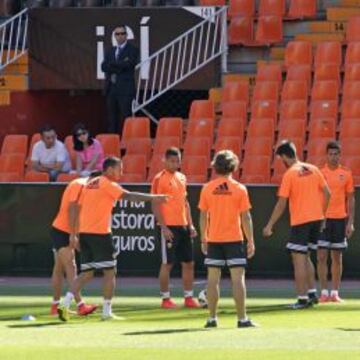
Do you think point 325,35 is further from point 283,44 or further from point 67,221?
point 67,221

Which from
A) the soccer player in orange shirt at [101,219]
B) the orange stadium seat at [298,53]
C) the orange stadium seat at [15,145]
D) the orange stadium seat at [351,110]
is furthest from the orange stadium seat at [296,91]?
the soccer player in orange shirt at [101,219]

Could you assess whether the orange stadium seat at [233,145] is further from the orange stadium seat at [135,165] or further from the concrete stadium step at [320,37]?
the concrete stadium step at [320,37]

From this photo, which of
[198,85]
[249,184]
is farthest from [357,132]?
[198,85]

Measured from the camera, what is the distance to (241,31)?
28.9m

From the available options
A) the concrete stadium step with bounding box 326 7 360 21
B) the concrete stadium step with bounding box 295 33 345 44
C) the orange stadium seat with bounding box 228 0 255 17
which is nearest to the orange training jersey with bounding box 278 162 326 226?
the concrete stadium step with bounding box 295 33 345 44

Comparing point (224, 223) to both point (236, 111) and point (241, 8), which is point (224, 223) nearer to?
point (236, 111)

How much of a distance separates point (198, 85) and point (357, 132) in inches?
158

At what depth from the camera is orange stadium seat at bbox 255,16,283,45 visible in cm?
2867

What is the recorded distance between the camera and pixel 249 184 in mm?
25516

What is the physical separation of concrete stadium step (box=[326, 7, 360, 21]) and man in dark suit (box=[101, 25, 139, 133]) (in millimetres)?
3415

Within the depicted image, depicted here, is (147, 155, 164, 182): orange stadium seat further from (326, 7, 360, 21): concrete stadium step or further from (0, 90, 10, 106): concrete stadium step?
(326, 7, 360, 21): concrete stadium step

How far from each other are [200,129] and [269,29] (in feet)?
8.36

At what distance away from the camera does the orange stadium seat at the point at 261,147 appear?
2641 cm

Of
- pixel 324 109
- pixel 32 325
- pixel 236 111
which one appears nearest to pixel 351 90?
pixel 324 109
